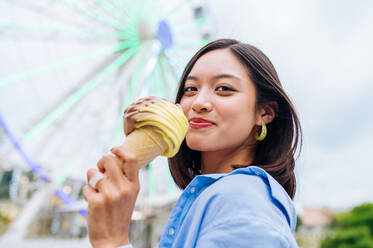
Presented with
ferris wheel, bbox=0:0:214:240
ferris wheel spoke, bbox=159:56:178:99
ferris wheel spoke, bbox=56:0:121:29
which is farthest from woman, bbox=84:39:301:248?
ferris wheel spoke, bbox=159:56:178:99

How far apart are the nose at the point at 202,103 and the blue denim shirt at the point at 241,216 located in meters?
0.22

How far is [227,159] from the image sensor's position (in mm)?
898

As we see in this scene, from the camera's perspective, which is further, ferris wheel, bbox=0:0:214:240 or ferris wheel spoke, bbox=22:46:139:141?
ferris wheel spoke, bbox=22:46:139:141

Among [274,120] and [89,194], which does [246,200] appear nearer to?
[89,194]

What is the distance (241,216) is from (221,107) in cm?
36

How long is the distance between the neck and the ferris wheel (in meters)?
4.83

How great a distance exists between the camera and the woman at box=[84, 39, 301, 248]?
521 mm

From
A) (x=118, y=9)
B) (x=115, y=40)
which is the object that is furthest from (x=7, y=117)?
(x=118, y=9)

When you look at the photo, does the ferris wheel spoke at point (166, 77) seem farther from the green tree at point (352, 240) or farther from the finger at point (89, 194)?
the green tree at point (352, 240)

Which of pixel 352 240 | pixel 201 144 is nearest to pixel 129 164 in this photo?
pixel 201 144

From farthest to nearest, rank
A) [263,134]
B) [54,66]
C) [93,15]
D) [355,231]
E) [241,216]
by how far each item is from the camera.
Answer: [355,231] → [93,15] → [54,66] → [263,134] → [241,216]

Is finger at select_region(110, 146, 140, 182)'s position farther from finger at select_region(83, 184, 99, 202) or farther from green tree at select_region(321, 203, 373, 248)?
green tree at select_region(321, 203, 373, 248)

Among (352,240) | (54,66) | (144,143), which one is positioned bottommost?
(352,240)

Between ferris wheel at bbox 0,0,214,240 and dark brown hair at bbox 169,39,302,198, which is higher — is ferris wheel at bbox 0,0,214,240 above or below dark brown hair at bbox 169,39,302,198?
above
